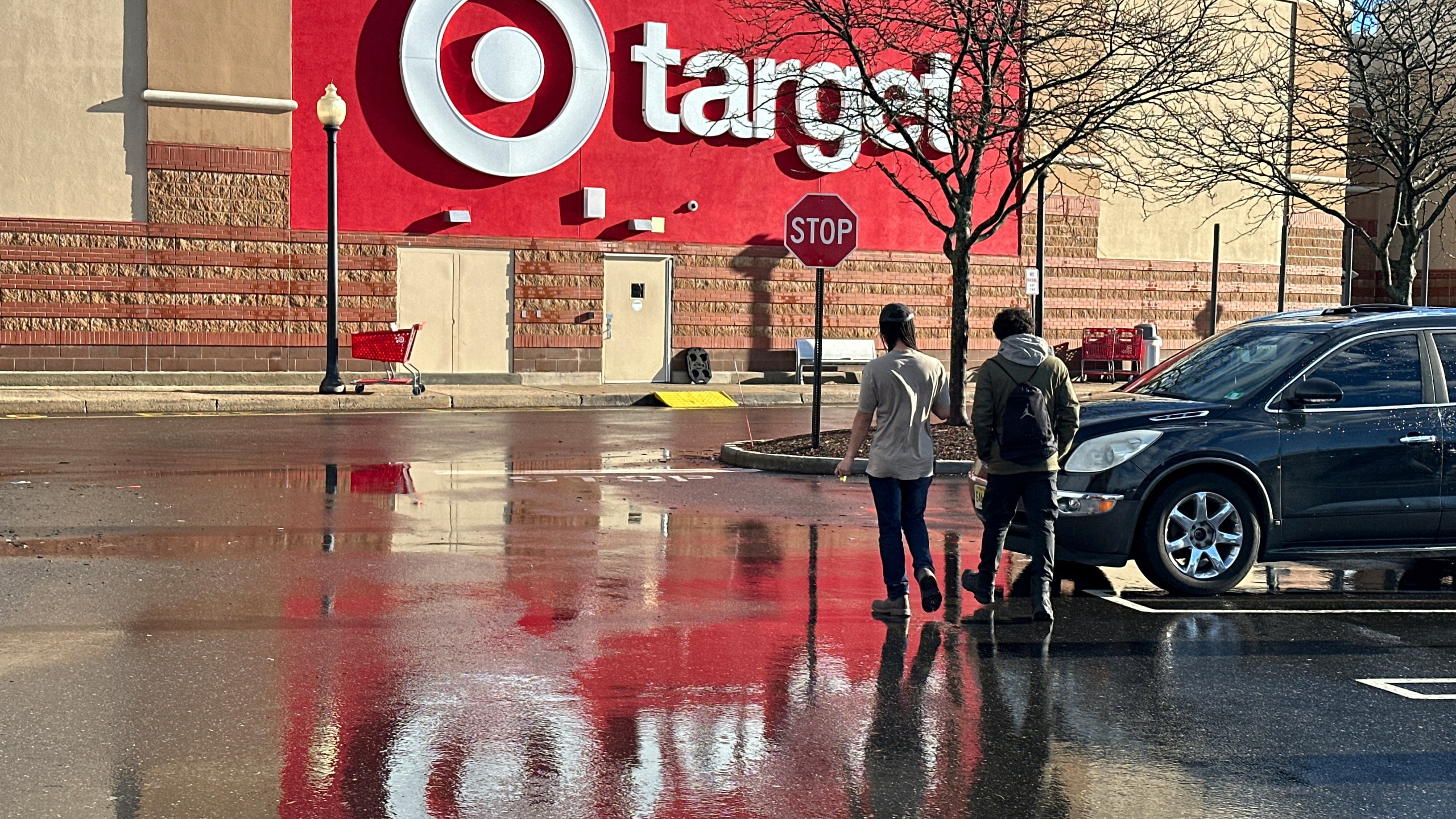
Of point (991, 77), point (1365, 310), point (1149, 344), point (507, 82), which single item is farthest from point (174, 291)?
point (1365, 310)

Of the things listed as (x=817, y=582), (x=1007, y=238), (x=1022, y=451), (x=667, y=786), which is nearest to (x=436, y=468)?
(x=817, y=582)

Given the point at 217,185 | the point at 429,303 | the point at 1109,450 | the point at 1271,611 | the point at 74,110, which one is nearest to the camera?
the point at 1271,611

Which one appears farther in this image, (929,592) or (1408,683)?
(929,592)

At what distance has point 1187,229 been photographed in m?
35.9

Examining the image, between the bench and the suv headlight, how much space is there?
20.6 m

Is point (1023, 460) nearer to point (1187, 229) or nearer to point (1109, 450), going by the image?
point (1109, 450)

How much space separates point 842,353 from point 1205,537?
21.5 m

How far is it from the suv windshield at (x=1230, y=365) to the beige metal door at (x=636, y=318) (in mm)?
19062

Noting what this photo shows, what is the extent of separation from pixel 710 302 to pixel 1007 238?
22.8 ft

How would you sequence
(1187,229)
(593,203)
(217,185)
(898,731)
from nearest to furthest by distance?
(898,731) < (217,185) < (593,203) < (1187,229)

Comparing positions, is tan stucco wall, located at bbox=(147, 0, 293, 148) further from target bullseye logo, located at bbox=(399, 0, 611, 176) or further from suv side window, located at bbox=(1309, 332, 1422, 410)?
suv side window, located at bbox=(1309, 332, 1422, 410)

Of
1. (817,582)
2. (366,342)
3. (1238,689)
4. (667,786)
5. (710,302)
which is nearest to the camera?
(667,786)

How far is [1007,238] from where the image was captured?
33.2 metres

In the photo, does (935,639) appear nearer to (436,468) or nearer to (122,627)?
(122,627)
